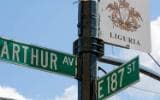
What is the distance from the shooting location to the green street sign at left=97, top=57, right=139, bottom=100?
7606 millimetres

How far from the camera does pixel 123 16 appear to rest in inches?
344

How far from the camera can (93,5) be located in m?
8.20

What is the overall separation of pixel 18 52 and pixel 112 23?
5.52 ft

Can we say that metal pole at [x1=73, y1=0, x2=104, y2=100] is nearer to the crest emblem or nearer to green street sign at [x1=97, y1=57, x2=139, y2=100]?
green street sign at [x1=97, y1=57, x2=139, y2=100]

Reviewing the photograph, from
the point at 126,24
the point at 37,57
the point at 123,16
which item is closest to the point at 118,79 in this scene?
the point at 37,57

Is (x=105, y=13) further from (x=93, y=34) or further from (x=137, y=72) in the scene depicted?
(x=137, y=72)

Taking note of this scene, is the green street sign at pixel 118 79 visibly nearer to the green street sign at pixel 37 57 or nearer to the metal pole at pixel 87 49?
the metal pole at pixel 87 49

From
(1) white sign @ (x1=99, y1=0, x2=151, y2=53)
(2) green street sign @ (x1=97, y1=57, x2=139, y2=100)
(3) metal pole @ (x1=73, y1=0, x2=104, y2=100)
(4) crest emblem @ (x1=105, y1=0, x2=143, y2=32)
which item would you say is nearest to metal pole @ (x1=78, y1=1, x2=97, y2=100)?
(3) metal pole @ (x1=73, y1=0, x2=104, y2=100)

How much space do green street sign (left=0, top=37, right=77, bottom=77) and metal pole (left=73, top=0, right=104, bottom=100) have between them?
0.14 m

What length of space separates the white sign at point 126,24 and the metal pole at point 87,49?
34 cm

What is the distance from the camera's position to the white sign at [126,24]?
852cm

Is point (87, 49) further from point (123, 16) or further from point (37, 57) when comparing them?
point (123, 16)

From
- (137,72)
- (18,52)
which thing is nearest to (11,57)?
(18,52)

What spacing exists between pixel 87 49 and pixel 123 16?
1.12 metres
